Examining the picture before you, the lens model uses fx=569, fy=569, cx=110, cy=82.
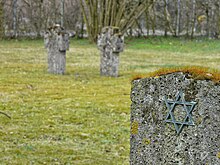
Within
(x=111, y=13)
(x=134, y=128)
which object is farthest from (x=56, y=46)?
(x=111, y=13)

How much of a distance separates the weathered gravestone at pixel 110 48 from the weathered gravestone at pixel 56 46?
99 centimetres

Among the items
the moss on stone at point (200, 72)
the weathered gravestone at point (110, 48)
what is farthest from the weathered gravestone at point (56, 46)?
the moss on stone at point (200, 72)

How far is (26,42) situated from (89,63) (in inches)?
440

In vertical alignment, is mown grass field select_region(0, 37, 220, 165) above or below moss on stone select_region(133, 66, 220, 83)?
below

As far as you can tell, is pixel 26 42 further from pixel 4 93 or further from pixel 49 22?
pixel 4 93

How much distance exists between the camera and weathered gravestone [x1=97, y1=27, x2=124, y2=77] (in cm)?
1554

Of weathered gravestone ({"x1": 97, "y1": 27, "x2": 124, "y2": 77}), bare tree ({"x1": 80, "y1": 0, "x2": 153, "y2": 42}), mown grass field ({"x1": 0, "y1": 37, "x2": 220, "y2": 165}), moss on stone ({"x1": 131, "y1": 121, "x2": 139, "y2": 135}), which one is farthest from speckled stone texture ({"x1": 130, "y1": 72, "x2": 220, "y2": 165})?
bare tree ({"x1": 80, "y1": 0, "x2": 153, "y2": 42})

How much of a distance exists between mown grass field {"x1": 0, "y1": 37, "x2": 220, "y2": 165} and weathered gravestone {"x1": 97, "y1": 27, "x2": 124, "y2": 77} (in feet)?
1.22

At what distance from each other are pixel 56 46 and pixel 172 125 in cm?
1175

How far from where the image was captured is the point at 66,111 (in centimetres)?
1022

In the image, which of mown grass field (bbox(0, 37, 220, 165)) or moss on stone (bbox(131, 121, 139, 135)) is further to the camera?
mown grass field (bbox(0, 37, 220, 165))

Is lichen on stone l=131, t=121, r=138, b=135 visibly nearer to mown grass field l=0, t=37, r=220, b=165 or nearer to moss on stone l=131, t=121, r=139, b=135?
moss on stone l=131, t=121, r=139, b=135

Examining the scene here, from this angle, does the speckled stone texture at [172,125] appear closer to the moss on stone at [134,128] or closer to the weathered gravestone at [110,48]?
the moss on stone at [134,128]

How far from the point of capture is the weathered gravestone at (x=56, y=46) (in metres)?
15.7
